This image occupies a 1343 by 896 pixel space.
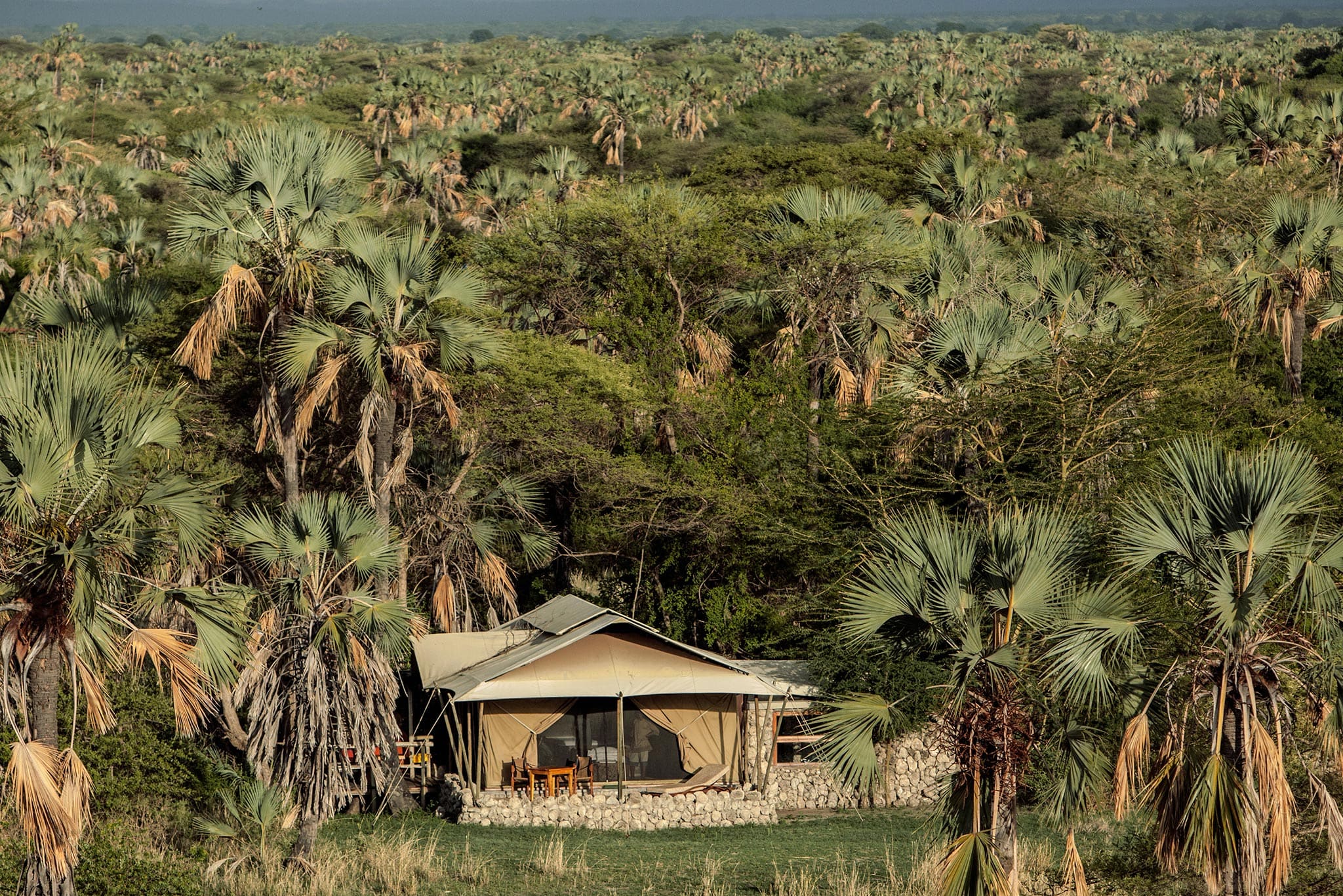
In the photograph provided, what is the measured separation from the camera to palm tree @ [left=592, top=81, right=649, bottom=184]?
7231 cm

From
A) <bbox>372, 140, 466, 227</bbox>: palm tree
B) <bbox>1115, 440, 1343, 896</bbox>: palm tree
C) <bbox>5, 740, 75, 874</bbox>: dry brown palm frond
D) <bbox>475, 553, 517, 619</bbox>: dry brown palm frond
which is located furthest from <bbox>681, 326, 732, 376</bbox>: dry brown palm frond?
<bbox>372, 140, 466, 227</bbox>: palm tree

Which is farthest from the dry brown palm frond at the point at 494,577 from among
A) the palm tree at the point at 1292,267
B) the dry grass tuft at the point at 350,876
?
the palm tree at the point at 1292,267

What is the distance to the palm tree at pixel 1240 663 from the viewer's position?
11.0 meters

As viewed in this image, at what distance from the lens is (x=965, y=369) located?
21.8 meters

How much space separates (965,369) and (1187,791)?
36.8 ft

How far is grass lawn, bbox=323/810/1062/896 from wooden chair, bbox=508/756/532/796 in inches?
52.2

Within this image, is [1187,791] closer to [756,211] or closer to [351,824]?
[351,824]

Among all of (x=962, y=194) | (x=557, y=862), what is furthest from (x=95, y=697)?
(x=962, y=194)

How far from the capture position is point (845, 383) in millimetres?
27672

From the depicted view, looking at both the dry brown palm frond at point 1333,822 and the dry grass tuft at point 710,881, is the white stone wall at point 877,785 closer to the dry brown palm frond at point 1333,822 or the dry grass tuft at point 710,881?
the dry grass tuft at point 710,881

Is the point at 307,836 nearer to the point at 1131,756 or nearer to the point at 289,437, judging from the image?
the point at 289,437

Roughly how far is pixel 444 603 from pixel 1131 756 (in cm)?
1655

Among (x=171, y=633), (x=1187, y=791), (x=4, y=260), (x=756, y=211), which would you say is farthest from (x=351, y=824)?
(x=4, y=260)

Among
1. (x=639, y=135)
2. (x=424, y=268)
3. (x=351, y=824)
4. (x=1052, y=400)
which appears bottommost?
(x=351, y=824)
